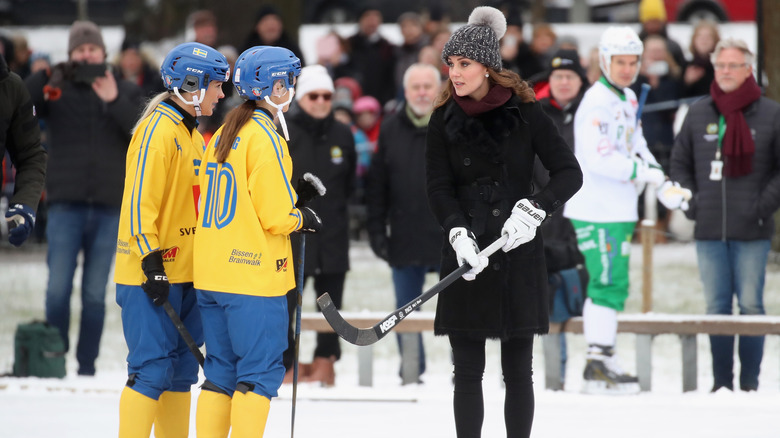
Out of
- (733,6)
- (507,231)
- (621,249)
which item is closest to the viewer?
(507,231)

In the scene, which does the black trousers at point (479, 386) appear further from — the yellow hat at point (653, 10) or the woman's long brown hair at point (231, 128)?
the yellow hat at point (653, 10)

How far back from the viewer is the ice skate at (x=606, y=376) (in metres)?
6.49

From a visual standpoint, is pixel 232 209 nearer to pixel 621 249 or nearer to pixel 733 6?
pixel 621 249

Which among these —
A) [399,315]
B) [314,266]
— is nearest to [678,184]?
[314,266]

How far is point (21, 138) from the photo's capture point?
512cm

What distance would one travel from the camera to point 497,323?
4.48 meters

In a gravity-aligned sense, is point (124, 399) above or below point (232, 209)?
below

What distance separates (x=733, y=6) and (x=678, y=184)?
12295mm

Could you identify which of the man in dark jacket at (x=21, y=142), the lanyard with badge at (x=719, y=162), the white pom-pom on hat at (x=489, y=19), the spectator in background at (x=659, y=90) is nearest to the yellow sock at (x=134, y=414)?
the man in dark jacket at (x=21, y=142)

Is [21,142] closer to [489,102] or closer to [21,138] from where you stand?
[21,138]

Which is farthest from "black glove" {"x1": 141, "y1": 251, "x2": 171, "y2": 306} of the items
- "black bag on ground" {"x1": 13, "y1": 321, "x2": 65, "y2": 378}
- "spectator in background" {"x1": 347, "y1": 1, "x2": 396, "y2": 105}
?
"spectator in background" {"x1": 347, "y1": 1, "x2": 396, "y2": 105}

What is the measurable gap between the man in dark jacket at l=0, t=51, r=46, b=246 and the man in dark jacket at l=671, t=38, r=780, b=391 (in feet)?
12.8

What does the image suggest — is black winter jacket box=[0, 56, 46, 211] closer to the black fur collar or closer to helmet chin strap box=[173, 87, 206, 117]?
helmet chin strap box=[173, 87, 206, 117]

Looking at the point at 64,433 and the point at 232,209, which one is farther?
the point at 64,433
